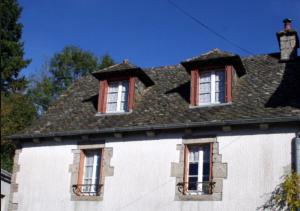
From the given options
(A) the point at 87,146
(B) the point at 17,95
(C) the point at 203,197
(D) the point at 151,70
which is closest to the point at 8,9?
(B) the point at 17,95

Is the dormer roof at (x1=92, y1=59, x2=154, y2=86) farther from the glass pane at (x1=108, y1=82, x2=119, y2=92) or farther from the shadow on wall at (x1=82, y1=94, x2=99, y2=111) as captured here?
the shadow on wall at (x1=82, y1=94, x2=99, y2=111)

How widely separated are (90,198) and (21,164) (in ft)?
8.68

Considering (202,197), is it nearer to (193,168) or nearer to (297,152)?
(193,168)

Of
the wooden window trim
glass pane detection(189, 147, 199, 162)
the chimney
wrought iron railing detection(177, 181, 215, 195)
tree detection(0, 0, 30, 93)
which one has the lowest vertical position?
wrought iron railing detection(177, 181, 215, 195)

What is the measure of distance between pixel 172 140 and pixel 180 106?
129 cm

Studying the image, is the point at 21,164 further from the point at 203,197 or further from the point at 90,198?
the point at 203,197

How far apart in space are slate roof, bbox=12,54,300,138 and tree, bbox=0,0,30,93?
12.9m

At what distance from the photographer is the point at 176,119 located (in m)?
12.9

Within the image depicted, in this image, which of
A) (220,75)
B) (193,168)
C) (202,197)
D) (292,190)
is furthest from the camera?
(220,75)

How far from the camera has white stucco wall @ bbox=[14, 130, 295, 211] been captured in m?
11.4

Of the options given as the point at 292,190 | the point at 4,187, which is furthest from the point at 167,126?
the point at 4,187

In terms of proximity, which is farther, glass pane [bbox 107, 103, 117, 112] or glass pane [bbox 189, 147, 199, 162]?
glass pane [bbox 107, 103, 117, 112]

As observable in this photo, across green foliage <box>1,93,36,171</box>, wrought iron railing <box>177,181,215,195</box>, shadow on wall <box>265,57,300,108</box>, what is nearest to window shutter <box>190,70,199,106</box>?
shadow on wall <box>265,57,300,108</box>

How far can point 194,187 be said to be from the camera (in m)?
12.1
